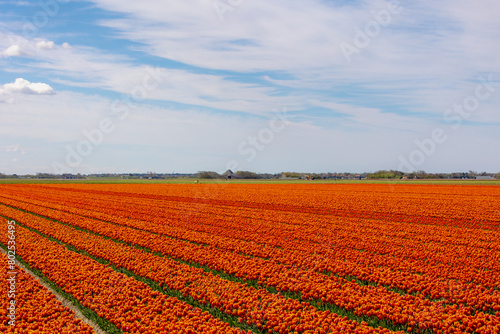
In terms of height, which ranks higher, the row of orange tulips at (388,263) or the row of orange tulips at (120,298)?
the row of orange tulips at (388,263)

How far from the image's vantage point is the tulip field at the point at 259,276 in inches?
322

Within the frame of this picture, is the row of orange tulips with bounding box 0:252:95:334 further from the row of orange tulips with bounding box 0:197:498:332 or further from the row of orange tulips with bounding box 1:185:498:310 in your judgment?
the row of orange tulips with bounding box 1:185:498:310

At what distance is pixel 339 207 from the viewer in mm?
28312

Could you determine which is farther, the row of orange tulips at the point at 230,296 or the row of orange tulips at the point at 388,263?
the row of orange tulips at the point at 388,263

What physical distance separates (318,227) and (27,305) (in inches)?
519

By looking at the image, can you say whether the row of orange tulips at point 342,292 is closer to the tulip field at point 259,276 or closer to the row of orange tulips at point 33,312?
the tulip field at point 259,276

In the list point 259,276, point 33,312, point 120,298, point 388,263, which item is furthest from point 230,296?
point 388,263

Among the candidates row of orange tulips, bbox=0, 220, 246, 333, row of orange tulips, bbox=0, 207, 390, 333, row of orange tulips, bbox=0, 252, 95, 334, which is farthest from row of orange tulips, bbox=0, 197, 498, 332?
row of orange tulips, bbox=0, 252, 95, 334

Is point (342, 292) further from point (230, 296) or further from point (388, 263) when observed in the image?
point (388, 263)

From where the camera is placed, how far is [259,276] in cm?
1103

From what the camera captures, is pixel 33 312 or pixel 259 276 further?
pixel 259 276

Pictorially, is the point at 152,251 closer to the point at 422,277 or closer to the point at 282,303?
the point at 282,303

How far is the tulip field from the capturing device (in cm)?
818

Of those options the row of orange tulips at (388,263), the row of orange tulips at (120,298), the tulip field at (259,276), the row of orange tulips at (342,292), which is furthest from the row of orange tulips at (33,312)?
the row of orange tulips at (388,263)
